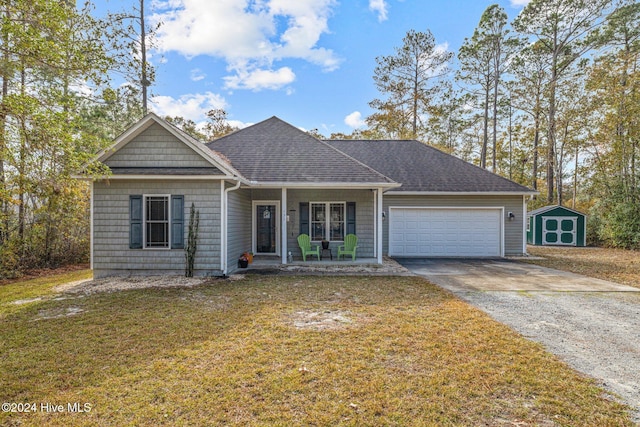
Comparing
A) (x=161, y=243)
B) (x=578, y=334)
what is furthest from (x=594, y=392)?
(x=161, y=243)

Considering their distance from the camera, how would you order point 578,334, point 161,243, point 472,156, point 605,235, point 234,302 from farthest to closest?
point 472,156 → point 605,235 → point 161,243 → point 234,302 → point 578,334

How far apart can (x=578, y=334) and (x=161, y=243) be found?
8.32 meters

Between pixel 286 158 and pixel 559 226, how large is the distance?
49.7ft

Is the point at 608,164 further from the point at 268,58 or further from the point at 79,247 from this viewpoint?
the point at 79,247

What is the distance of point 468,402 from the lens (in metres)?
2.68

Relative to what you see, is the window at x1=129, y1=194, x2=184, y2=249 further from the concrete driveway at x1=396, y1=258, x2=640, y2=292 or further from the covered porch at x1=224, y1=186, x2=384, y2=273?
the concrete driveway at x1=396, y1=258, x2=640, y2=292

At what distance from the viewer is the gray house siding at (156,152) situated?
786 cm

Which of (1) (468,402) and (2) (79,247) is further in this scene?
(2) (79,247)

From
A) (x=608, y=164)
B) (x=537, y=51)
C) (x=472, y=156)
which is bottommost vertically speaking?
(x=608, y=164)

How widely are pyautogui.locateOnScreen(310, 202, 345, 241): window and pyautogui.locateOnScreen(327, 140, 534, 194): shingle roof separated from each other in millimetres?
2800

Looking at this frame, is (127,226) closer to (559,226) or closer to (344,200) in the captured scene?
(344,200)

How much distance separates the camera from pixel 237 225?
9148mm

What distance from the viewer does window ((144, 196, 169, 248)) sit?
7.96 metres

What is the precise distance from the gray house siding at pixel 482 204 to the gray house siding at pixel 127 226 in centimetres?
656
